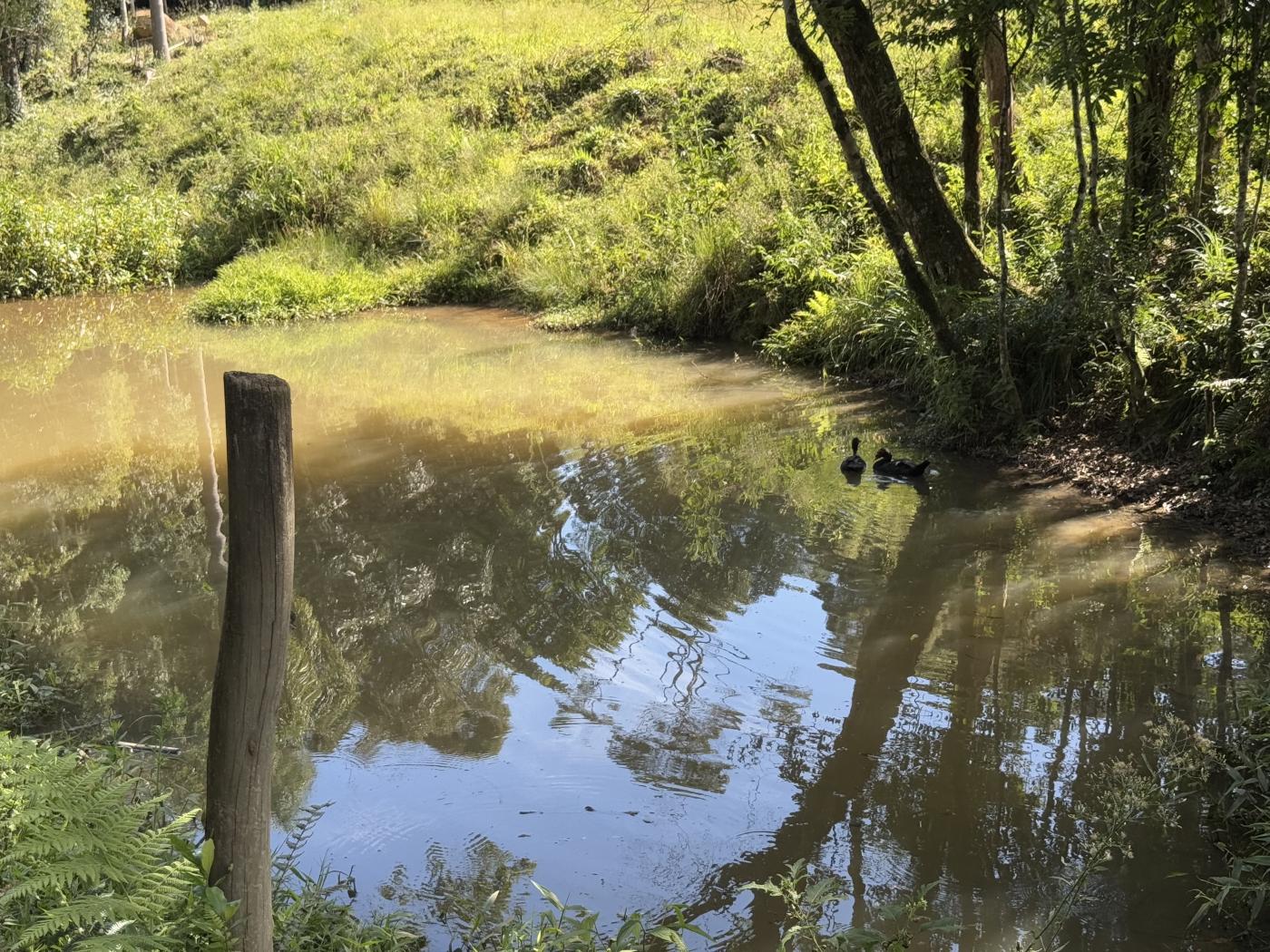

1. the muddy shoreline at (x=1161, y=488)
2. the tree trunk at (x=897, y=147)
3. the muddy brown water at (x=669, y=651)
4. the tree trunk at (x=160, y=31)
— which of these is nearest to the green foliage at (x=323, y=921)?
the muddy brown water at (x=669, y=651)

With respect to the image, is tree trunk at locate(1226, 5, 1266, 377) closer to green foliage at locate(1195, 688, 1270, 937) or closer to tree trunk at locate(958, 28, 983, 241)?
tree trunk at locate(958, 28, 983, 241)

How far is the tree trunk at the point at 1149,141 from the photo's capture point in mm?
8805

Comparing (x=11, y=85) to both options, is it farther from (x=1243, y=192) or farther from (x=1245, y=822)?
(x=1245, y=822)

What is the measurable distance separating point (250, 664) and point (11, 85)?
34246 mm

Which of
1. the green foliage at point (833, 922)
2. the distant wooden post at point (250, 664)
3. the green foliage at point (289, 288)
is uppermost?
the green foliage at point (289, 288)

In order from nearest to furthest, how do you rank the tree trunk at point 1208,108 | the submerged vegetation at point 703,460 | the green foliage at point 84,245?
the submerged vegetation at point 703,460 < the tree trunk at point 1208,108 < the green foliage at point 84,245

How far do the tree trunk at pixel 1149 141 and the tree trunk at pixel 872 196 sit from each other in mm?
1577

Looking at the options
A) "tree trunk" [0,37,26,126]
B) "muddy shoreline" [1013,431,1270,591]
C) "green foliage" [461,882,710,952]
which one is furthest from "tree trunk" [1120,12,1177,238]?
"tree trunk" [0,37,26,126]

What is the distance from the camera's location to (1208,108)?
8.16 meters

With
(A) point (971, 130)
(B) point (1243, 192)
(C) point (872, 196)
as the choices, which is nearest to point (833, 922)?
(B) point (1243, 192)

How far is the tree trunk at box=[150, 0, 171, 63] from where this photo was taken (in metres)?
31.7

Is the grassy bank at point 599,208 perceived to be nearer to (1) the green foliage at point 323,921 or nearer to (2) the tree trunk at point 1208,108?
(2) the tree trunk at point 1208,108

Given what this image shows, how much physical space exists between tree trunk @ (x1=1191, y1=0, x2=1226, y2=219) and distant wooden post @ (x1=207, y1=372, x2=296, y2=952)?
6105mm

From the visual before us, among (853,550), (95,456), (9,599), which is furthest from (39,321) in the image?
(853,550)
